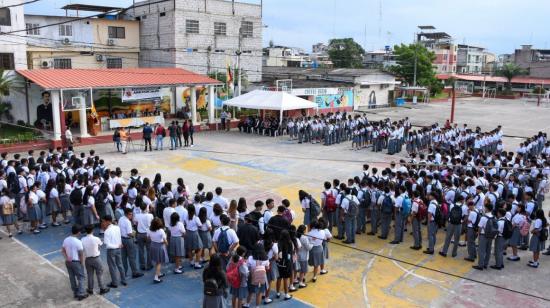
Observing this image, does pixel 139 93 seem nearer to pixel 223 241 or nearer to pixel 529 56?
pixel 223 241

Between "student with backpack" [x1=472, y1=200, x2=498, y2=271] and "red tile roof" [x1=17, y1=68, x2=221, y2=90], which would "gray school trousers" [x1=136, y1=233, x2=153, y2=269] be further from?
"red tile roof" [x1=17, y1=68, x2=221, y2=90]

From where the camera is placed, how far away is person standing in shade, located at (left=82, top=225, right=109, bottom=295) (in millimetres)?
8336

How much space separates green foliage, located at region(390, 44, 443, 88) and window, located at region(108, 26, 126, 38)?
3101cm

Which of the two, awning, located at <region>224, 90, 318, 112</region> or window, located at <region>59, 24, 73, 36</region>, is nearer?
awning, located at <region>224, 90, 318, 112</region>

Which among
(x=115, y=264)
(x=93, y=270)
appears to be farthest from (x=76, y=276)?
(x=115, y=264)

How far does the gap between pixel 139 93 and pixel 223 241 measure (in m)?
19.1

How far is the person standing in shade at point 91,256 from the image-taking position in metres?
8.34

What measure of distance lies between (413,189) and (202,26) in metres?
29.8

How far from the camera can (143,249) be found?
9.58 metres

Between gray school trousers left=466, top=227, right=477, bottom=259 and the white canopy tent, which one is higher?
Result: the white canopy tent

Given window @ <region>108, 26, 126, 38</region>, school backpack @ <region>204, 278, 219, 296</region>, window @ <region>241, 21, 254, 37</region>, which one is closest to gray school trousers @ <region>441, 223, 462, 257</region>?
school backpack @ <region>204, 278, 219, 296</region>

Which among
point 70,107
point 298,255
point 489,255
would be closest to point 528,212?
point 489,255

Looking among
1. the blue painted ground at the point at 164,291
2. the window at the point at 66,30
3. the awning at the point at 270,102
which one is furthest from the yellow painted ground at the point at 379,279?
the window at the point at 66,30

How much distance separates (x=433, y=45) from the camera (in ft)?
287
